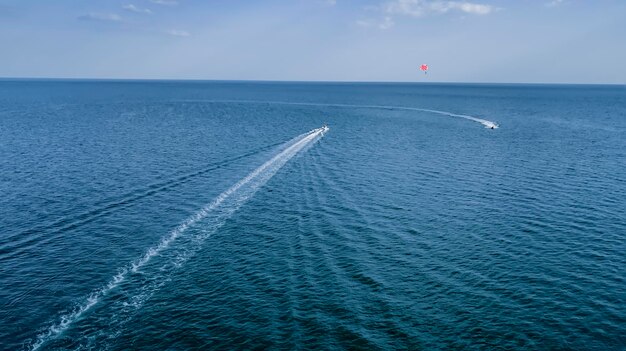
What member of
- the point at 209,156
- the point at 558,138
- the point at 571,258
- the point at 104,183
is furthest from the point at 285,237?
the point at 558,138

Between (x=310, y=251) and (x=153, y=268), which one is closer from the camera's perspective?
(x=153, y=268)

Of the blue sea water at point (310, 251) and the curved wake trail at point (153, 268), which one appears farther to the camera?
the blue sea water at point (310, 251)

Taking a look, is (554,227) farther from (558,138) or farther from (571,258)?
(558,138)

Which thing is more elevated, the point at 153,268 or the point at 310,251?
the point at 310,251

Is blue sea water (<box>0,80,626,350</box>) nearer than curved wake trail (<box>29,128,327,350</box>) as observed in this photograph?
No
